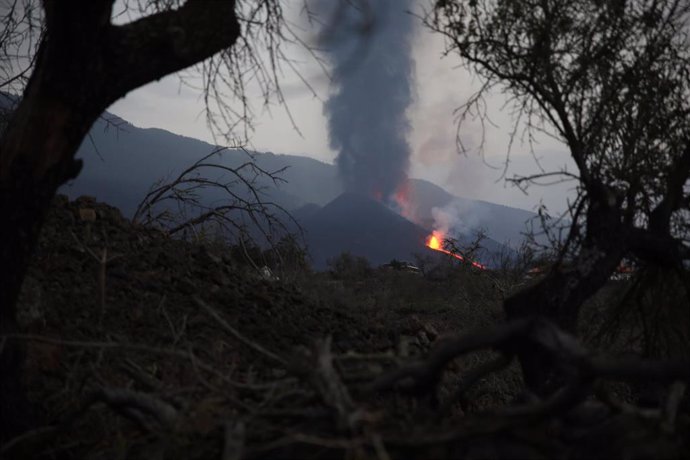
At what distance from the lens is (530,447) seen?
6.66 feet

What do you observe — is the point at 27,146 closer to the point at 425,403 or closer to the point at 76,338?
the point at 76,338

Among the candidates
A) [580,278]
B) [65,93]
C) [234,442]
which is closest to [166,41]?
[65,93]

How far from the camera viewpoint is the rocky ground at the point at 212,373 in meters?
2.03

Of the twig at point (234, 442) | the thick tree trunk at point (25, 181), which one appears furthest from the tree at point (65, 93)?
the twig at point (234, 442)

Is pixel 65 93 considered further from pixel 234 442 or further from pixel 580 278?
pixel 580 278

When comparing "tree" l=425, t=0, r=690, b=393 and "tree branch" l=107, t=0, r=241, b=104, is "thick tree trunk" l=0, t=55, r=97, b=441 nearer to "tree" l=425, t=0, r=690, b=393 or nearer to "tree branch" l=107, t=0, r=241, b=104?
"tree branch" l=107, t=0, r=241, b=104

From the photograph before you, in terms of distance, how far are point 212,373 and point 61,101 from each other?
184cm

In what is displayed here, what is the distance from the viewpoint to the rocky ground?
80.0 inches

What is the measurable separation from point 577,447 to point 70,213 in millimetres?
6458

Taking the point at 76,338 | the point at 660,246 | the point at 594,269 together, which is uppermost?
the point at 660,246

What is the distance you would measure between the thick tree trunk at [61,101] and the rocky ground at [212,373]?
16.7 inches

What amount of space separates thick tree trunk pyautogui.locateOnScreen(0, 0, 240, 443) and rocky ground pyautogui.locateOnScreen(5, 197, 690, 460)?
423mm

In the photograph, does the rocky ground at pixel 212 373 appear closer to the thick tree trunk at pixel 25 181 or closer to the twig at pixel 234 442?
the twig at pixel 234 442

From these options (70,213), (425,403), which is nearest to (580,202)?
(425,403)
